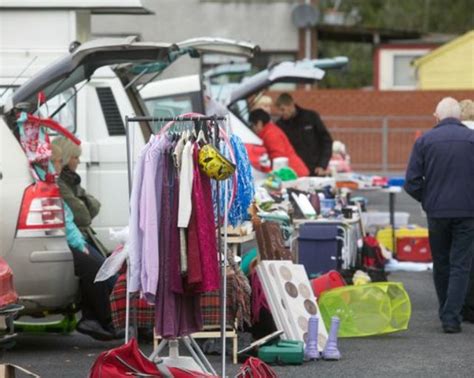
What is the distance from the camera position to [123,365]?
7922 mm

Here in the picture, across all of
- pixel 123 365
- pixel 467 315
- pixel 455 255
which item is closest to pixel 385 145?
pixel 467 315

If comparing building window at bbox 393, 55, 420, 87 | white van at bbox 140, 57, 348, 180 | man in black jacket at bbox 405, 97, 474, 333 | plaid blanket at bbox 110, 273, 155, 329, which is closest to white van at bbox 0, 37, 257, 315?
plaid blanket at bbox 110, 273, 155, 329

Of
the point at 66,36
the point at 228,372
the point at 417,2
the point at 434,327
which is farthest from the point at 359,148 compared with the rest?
the point at 417,2

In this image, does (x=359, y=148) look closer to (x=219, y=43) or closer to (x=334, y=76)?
(x=219, y=43)

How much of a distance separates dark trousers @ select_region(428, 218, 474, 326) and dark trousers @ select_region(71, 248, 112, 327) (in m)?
2.61

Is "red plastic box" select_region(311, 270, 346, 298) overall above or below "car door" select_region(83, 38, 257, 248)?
below

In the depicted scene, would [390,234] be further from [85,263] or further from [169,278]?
[169,278]

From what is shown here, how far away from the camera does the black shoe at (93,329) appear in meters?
10.3

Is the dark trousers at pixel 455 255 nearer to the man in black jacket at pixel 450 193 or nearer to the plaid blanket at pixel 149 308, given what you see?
the man in black jacket at pixel 450 193

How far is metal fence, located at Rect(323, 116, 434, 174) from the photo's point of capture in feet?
116

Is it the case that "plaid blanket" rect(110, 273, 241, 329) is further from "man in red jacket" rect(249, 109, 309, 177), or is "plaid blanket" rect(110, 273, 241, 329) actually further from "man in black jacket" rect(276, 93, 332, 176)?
"man in black jacket" rect(276, 93, 332, 176)

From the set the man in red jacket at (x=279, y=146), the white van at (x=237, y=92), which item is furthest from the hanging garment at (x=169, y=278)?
the man in red jacket at (x=279, y=146)

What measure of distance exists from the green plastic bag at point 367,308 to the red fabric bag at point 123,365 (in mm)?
3122

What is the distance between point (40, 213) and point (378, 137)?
26.5m
